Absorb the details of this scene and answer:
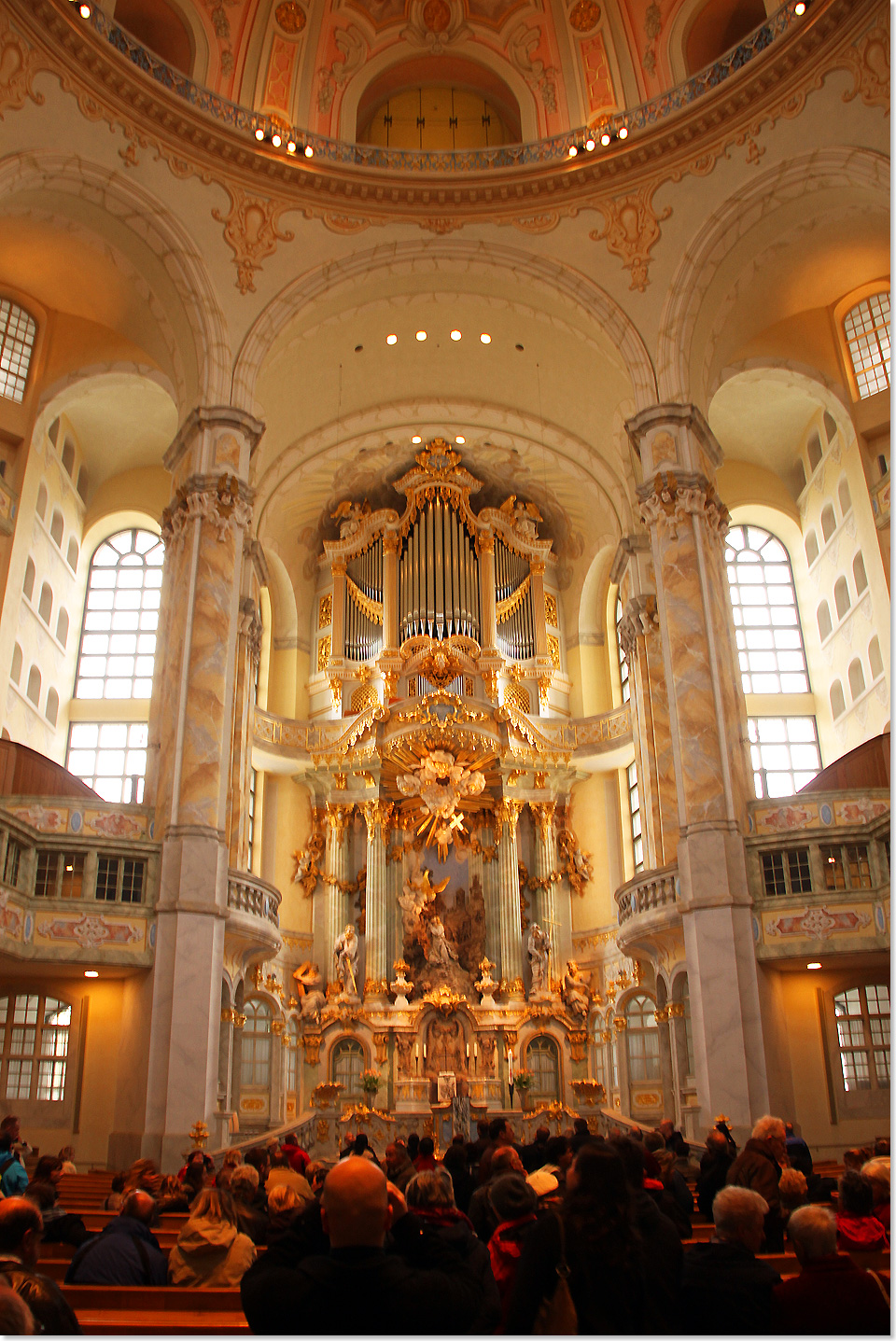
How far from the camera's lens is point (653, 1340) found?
345cm

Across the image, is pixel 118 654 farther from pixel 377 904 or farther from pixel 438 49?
pixel 438 49

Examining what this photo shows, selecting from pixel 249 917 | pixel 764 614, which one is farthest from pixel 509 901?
pixel 249 917

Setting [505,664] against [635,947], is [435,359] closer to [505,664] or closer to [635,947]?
[505,664]

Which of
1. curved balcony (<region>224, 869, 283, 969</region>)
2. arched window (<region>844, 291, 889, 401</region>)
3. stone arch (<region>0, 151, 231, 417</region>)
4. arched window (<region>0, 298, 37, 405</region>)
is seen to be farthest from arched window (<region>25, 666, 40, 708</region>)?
arched window (<region>844, 291, 889, 401</region>)

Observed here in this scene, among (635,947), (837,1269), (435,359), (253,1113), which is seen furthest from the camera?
(435,359)

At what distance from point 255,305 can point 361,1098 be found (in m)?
17.6

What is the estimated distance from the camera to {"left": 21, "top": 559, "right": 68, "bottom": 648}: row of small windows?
76.4 feet

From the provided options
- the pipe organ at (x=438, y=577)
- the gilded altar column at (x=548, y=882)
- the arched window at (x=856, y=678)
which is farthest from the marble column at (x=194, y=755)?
the arched window at (x=856, y=678)

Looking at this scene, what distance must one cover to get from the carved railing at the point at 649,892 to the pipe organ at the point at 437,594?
30.2ft

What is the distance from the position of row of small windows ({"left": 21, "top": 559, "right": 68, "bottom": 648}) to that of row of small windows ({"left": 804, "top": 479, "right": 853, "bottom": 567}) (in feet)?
58.8

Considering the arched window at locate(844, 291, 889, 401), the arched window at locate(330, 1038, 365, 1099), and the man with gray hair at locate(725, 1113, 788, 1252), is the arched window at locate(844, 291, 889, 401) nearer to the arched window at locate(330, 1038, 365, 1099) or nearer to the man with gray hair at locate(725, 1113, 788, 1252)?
the arched window at locate(330, 1038, 365, 1099)

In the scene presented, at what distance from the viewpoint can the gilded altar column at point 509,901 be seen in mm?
25922

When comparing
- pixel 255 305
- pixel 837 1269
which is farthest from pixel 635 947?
pixel 837 1269

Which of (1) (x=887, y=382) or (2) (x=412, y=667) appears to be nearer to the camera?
(1) (x=887, y=382)
